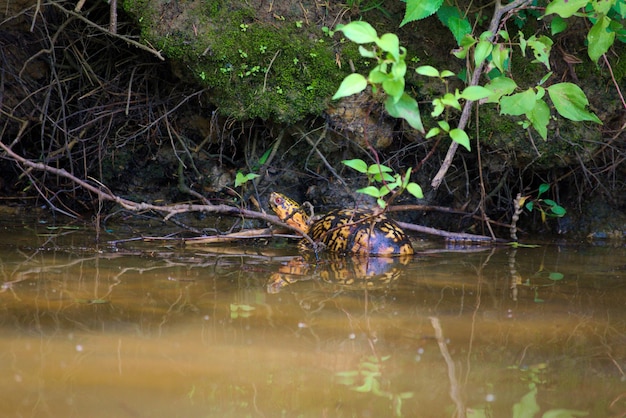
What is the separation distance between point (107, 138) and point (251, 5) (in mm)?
1523

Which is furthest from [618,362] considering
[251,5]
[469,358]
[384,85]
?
[251,5]

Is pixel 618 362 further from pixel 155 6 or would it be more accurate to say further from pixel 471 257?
pixel 155 6

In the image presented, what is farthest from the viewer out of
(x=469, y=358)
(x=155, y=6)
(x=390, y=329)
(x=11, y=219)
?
(x=11, y=219)

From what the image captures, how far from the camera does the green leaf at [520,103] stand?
129 inches

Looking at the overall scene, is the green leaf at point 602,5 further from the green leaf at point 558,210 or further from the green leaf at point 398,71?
the green leaf at point 558,210

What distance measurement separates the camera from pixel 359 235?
14.6 ft

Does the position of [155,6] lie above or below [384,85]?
above

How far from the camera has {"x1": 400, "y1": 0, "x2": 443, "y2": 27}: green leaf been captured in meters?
3.79

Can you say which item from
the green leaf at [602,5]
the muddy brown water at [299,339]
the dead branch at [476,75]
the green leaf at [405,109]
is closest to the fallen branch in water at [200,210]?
the muddy brown water at [299,339]

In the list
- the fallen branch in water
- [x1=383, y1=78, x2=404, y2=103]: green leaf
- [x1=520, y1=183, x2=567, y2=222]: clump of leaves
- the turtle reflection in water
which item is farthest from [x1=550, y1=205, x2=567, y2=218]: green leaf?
[x1=383, y1=78, x2=404, y2=103]: green leaf

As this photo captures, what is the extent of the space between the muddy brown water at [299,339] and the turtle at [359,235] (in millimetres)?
480

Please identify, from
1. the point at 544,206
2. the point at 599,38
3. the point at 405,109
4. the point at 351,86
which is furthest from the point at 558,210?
the point at 351,86

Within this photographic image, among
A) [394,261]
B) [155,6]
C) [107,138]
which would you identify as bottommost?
[394,261]

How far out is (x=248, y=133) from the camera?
5211 mm
